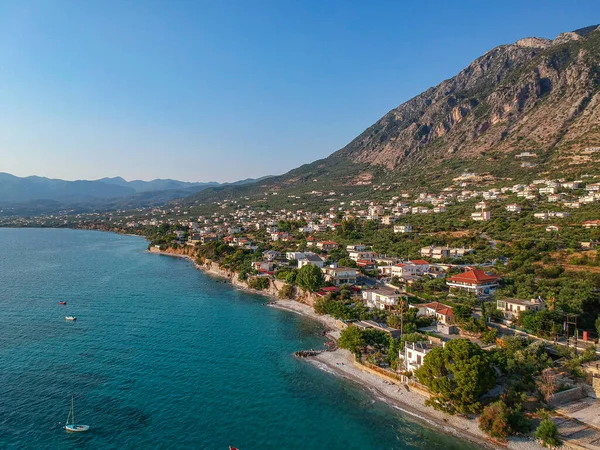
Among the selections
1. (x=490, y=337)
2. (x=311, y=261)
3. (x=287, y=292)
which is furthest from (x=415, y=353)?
(x=311, y=261)

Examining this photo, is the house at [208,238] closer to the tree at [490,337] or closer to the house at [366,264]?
the house at [366,264]

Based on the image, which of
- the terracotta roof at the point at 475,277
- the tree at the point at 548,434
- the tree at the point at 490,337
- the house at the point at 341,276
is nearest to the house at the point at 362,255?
the house at the point at 341,276

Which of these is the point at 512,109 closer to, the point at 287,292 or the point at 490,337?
the point at 287,292

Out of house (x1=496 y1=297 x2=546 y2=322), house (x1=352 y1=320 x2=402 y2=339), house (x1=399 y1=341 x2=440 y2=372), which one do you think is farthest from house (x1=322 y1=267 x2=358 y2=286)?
house (x1=399 y1=341 x2=440 y2=372)

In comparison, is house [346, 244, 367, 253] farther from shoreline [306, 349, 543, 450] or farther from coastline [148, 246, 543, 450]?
shoreline [306, 349, 543, 450]

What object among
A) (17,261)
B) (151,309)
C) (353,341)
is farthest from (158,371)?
(17,261)

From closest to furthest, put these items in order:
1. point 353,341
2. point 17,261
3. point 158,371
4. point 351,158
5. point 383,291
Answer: point 158,371 < point 353,341 < point 383,291 < point 17,261 < point 351,158

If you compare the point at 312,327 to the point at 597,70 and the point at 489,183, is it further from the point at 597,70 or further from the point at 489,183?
the point at 597,70

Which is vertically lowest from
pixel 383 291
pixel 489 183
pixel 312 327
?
pixel 312 327
